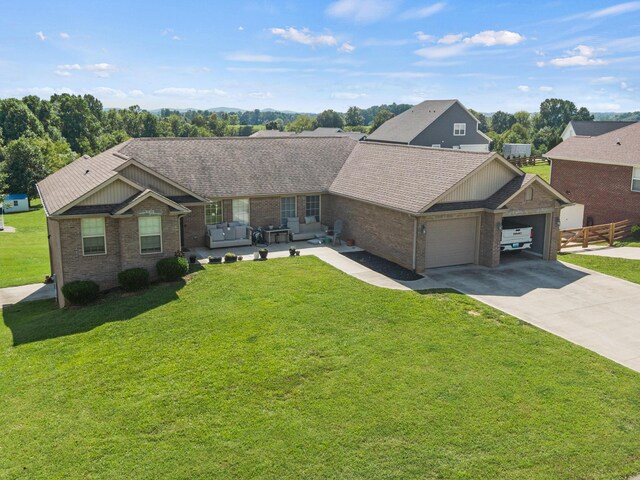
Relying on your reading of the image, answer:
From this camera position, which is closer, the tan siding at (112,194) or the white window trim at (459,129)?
the tan siding at (112,194)

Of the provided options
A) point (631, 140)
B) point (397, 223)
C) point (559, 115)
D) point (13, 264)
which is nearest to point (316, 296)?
point (397, 223)

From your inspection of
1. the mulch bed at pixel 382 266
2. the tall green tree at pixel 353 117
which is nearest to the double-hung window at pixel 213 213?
the mulch bed at pixel 382 266

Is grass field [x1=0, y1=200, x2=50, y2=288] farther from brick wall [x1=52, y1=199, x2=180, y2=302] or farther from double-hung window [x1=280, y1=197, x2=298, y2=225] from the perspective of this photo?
double-hung window [x1=280, y1=197, x2=298, y2=225]

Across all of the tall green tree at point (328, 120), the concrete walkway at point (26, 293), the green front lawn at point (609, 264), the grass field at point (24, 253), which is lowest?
the concrete walkway at point (26, 293)

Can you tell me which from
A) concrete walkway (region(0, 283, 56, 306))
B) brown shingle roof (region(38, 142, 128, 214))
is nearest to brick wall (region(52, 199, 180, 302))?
brown shingle roof (region(38, 142, 128, 214))

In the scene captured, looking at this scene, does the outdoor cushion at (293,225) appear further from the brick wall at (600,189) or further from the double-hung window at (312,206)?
the brick wall at (600,189)

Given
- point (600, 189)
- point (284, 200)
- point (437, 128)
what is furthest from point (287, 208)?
point (437, 128)

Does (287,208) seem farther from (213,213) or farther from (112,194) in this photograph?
(112,194)
